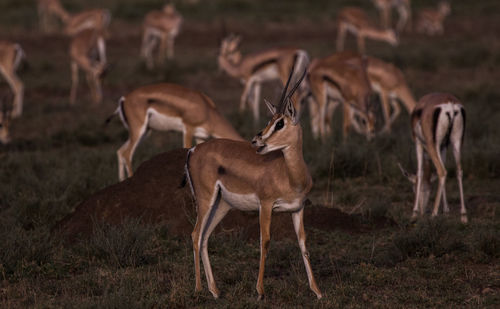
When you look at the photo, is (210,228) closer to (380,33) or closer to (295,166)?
(295,166)

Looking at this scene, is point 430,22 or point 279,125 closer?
point 279,125

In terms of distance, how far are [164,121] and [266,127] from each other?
4.13 m

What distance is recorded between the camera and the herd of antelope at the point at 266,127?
4.86 meters

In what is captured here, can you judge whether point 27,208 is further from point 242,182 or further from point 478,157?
point 478,157

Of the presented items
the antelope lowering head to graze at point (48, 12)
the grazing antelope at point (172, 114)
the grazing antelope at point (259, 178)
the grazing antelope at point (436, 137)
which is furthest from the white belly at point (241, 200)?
the antelope lowering head to graze at point (48, 12)

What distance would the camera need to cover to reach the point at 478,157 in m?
9.34

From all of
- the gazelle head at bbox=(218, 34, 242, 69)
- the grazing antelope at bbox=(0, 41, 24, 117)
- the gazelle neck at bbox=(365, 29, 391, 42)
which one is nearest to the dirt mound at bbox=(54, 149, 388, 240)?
the gazelle head at bbox=(218, 34, 242, 69)

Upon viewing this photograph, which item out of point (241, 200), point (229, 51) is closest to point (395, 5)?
point (229, 51)

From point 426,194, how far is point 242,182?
3261 millimetres

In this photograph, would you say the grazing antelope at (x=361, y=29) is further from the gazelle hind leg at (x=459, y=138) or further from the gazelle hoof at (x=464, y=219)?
the gazelle hoof at (x=464, y=219)

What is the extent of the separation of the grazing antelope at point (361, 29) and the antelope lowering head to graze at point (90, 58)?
22.9 ft

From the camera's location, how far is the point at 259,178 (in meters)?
4.93

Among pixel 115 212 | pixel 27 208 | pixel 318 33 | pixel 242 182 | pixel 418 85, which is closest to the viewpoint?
pixel 242 182

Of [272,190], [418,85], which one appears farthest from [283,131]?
[418,85]
